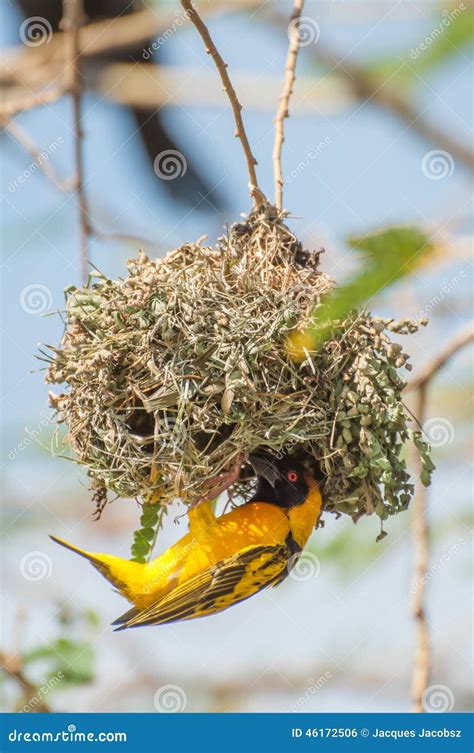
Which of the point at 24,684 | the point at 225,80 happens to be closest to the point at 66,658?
the point at 24,684

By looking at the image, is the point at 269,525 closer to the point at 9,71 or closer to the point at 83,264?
the point at 83,264

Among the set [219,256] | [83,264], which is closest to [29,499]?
[83,264]

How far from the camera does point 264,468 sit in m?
3.05

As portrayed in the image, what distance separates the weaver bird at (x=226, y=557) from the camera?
120 inches

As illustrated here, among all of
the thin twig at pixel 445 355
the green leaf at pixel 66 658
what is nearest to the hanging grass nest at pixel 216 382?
the thin twig at pixel 445 355

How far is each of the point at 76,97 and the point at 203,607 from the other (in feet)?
6.53

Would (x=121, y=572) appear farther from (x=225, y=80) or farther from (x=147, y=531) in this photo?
(x=225, y=80)

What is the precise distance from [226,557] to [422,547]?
81 cm

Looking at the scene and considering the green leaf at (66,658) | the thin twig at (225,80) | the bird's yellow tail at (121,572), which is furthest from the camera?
the green leaf at (66,658)

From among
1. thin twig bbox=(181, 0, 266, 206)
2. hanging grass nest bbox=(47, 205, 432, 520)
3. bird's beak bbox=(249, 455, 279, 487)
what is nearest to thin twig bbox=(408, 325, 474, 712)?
hanging grass nest bbox=(47, 205, 432, 520)

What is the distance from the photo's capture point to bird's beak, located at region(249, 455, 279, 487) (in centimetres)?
305

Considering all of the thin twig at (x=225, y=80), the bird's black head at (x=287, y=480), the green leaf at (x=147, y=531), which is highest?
the thin twig at (x=225, y=80)

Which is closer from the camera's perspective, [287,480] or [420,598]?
[287,480]

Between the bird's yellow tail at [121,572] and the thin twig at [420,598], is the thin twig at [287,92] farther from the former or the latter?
the bird's yellow tail at [121,572]
